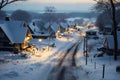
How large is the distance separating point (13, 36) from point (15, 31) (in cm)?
198

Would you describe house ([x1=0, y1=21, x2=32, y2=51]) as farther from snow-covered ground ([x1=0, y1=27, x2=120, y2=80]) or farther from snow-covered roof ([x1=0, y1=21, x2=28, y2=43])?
snow-covered ground ([x1=0, y1=27, x2=120, y2=80])

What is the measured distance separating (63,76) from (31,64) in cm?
1024

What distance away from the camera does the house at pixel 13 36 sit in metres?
60.9

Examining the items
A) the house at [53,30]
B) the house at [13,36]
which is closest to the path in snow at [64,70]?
the house at [13,36]

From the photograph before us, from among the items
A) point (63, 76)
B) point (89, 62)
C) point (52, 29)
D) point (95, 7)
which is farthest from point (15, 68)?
point (52, 29)

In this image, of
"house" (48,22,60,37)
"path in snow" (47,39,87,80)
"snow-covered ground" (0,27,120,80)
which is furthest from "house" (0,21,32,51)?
"house" (48,22,60,37)

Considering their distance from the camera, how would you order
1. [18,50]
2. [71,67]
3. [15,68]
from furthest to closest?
[18,50], [71,67], [15,68]

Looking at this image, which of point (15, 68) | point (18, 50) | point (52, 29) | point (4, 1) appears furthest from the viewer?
point (52, 29)

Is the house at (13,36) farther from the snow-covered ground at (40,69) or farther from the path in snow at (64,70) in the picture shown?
the path in snow at (64,70)

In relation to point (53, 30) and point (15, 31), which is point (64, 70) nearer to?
point (15, 31)

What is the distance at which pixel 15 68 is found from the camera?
4225 centimetres

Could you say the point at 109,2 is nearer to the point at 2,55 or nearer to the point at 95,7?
the point at 95,7

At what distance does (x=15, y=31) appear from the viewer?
64.2m

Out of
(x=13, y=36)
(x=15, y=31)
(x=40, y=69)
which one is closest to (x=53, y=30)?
(x=15, y=31)
